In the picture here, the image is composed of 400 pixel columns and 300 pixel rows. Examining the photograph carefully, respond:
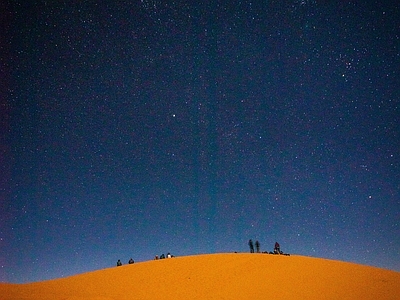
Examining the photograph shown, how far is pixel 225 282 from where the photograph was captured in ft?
61.3

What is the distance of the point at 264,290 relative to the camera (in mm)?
17453

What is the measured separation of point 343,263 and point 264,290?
10114 millimetres

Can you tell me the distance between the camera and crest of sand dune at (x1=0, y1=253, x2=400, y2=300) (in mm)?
16359

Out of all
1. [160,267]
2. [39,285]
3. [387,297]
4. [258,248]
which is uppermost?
[258,248]

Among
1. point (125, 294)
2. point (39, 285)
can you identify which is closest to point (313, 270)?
point (125, 294)

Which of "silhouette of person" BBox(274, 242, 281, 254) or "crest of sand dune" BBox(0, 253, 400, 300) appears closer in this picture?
"crest of sand dune" BBox(0, 253, 400, 300)

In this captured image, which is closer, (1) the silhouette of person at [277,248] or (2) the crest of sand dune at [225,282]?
(2) the crest of sand dune at [225,282]

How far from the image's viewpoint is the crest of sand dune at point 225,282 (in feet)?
53.7

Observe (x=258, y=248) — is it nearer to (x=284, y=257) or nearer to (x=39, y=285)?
(x=284, y=257)

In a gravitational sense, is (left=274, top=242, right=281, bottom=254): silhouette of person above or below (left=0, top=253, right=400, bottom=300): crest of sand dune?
above

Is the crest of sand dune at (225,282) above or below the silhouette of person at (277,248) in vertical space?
below

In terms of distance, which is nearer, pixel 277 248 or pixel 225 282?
pixel 225 282

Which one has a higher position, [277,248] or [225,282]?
[277,248]

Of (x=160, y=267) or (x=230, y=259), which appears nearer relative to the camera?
(x=160, y=267)
